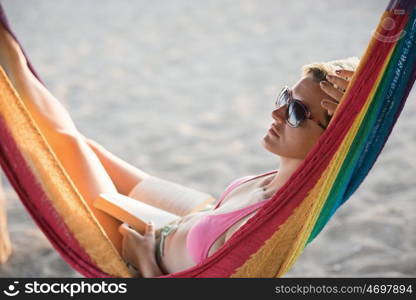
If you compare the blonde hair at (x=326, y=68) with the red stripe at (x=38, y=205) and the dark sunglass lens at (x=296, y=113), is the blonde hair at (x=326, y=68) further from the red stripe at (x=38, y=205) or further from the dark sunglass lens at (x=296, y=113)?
the red stripe at (x=38, y=205)

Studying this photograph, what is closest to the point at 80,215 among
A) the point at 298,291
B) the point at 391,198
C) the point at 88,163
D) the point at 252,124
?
the point at 88,163

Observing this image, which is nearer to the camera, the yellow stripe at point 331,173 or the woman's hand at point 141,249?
the yellow stripe at point 331,173

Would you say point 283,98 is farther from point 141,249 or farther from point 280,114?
point 141,249

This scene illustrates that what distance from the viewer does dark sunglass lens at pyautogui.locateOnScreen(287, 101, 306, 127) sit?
1.27 m

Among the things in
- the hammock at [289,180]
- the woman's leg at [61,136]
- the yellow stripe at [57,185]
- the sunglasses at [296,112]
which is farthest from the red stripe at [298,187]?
the woman's leg at [61,136]

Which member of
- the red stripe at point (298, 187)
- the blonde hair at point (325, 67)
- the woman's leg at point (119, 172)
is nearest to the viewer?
the red stripe at point (298, 187)

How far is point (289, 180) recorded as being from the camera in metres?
1.23

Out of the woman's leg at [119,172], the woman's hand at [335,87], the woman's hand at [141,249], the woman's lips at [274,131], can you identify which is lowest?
the woman's hand at [141,249]

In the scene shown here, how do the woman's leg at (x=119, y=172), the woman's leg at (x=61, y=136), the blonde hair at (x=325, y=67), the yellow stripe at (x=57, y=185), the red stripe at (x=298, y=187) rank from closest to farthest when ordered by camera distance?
1. the red stripe at (x=298, y=187)
2. the blonde hair at (x=325, y=67)
3. the yellow stripe at (x=57, y=185)
4. the woman's leg at (x=61, y=136)
5. the woman's leg at (x=119, y=172)

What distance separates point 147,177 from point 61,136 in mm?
287

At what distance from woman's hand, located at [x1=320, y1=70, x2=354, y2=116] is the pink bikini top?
0.81 ft

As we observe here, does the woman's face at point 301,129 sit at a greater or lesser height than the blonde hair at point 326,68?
lesser

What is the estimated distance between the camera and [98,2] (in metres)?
6.14

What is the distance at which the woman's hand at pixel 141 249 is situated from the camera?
4.88 feet
